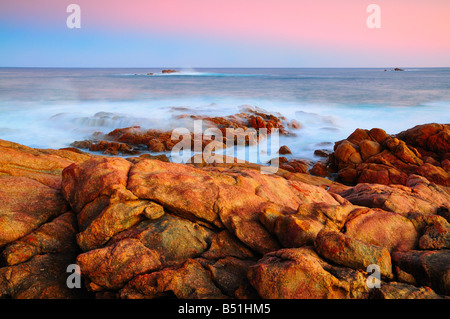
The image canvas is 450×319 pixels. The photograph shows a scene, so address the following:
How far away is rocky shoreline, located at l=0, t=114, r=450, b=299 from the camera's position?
358 cm

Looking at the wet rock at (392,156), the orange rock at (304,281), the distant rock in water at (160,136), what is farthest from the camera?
the distant rock in water at (160,136)

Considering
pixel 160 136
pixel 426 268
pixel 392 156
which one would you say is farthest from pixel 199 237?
pixel 160 136

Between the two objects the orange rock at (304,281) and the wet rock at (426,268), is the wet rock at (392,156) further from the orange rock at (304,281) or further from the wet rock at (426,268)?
the orange rock at (304,281)

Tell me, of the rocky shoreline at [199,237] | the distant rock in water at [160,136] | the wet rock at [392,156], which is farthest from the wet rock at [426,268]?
the distant rock in water at [160,136]

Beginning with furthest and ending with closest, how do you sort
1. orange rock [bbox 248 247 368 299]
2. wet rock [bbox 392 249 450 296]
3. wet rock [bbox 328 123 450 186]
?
1. wet rock [bbox 328 123 450 186]
2. wet rock [bbox 392 249 450 296]
3. orange rock [bbox 248 247 368 299]

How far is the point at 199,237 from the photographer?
4539 millimetres

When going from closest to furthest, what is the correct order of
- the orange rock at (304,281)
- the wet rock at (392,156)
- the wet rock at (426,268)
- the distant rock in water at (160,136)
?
the orange rock at (304,281) → the wet rock at (426,268) → the wet rock at (392,156) → the distant rock in water at (160,136)

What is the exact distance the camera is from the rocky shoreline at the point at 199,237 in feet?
11.8

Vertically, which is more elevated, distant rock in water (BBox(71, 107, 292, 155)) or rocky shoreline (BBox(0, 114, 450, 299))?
distant rock in water (BBox(71, 107, 292, 155))

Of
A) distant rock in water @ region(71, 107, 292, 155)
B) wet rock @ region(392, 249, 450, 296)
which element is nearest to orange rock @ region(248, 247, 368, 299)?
wet rock @ region(392, 249, 450, 296)

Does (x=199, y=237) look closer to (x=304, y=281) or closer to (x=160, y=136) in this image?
(x=304, y=281)

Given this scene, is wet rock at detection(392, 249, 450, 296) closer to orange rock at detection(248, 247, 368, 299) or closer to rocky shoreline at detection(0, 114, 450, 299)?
rocky shoreline at detection(0, 114, 450, 299)
